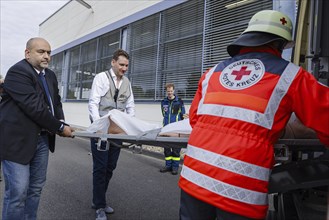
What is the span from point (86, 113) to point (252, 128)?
44.5ft

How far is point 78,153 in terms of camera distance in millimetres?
8828

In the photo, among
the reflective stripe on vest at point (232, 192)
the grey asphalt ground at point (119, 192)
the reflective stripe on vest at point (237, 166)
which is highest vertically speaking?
the reflective stripe on vest at point (237, 166)

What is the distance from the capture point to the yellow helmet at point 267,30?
1.75 metres

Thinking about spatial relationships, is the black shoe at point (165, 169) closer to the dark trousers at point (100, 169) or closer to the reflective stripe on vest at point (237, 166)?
the dark trousers at point (100, 169)

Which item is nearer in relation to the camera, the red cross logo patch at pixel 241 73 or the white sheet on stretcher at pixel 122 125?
the red cross logo patch at pixel 241 73

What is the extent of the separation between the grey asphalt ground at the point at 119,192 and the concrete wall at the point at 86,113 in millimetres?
2489

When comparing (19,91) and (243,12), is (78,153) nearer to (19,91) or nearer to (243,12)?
(243,12)

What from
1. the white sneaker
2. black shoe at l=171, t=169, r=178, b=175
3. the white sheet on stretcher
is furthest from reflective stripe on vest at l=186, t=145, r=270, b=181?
black shoe at l=171, t=169, r=178, b=175

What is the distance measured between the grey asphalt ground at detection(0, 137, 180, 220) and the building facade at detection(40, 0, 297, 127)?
9.72 feet

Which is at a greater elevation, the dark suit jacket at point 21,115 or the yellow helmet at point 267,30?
the yellow helmet at point 267,30

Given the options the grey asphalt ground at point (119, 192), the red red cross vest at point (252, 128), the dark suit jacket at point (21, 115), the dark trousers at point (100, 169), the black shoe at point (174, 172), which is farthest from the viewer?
the black shoe at point (174, 172)

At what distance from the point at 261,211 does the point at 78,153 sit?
25.7 feet

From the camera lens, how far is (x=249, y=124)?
160 cm

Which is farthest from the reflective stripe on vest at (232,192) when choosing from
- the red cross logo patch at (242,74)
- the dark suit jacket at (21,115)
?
the dark suit jacket at (21,115)
